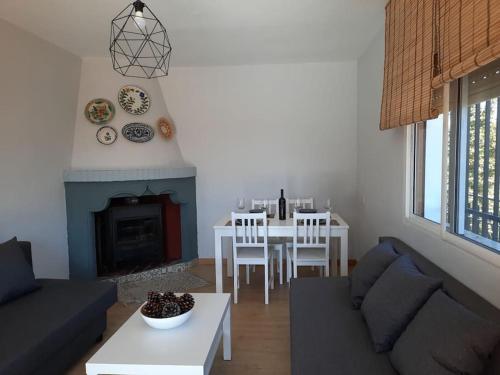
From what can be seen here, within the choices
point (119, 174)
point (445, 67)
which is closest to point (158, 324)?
point (445, 67)

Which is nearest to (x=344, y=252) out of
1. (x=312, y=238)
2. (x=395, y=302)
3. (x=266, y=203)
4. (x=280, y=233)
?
(x=312, y=238)

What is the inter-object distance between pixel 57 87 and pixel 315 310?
3.41m

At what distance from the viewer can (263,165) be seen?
14.8 ft

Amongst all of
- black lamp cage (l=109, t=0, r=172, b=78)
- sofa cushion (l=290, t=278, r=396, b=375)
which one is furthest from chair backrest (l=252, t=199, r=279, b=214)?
black lamp cage (l=109, t=0, r=172, b=78)

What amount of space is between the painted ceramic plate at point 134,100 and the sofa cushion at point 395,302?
3.39 m

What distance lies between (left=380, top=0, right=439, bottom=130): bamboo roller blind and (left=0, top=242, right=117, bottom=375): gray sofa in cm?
256

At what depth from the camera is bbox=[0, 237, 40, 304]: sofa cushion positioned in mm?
2246

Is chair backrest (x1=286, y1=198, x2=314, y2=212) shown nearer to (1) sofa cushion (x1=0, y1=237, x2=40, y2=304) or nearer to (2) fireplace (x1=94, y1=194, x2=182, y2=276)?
(2) fireplace (x1=94, y1=194, x2=182, y2=276)

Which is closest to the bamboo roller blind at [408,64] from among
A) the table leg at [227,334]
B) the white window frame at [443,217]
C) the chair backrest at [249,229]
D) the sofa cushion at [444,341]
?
the white window frame at [443,217]

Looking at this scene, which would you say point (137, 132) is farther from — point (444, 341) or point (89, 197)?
point (444, 341)

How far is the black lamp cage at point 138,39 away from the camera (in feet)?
6.23

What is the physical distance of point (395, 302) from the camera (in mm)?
1650

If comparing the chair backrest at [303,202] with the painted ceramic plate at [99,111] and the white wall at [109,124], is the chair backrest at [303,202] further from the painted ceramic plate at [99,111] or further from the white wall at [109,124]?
the painted ceramic plate at [99,111]

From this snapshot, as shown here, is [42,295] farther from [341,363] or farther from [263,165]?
[263,165]
